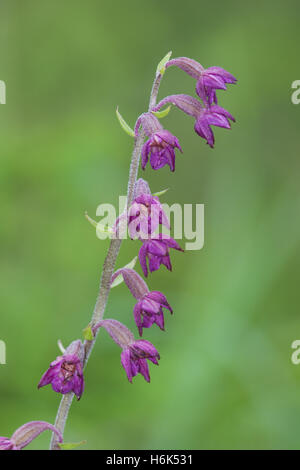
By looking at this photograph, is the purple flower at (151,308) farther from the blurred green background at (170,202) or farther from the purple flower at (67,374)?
the blurred green background at (170,202)

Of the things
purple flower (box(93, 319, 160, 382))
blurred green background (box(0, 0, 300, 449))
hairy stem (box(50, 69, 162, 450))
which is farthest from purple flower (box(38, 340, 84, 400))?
blurred green background (box(0, 0, 300, 449))

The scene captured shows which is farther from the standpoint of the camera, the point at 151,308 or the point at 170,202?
the point at 170,202

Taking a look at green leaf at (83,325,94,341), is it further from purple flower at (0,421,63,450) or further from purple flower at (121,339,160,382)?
purple flower at (0,421,63,450)

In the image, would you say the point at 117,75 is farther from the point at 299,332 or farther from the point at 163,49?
the point at 299,332

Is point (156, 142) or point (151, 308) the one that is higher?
point (156, 142)

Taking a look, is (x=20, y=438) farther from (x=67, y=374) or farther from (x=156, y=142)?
(x=156, y=142)

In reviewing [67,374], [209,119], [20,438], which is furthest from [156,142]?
[20,438]
